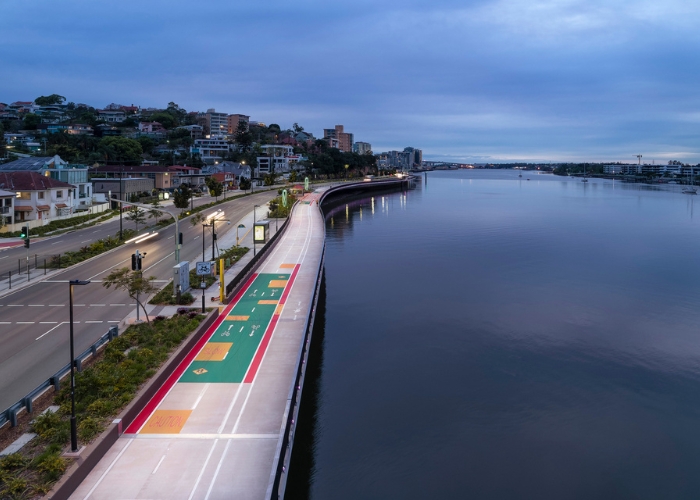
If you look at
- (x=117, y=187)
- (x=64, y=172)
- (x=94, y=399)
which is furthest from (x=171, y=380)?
(x=117, y=187)

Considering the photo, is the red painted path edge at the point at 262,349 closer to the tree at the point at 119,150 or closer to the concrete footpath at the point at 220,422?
the concrete footpath at the point at 220,422

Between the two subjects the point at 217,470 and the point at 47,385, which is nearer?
the point at 217,470

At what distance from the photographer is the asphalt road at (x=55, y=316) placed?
25344mm

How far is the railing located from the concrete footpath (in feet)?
12.8

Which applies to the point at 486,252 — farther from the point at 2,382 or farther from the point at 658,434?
the point at 2,382

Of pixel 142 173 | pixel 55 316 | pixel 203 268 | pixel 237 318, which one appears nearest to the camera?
pixel 55 316

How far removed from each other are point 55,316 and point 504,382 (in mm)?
27036

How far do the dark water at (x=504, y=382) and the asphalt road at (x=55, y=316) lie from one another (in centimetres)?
1237

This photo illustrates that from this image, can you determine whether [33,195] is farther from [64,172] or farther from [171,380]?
[171,380]

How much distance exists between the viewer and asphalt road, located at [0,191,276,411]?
25.3 meters

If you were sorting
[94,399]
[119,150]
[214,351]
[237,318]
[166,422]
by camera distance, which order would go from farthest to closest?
[119,150] < [237,318] < [214,351] < [94,399] < [166,422]

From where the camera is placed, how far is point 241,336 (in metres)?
30.5

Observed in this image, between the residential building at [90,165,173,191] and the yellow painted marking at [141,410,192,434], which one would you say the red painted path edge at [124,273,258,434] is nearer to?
the yellow painted marking at [141,410,192,434]

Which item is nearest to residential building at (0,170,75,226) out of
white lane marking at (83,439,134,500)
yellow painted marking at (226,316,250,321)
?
yellow painted marking at (226,316,250,321)
